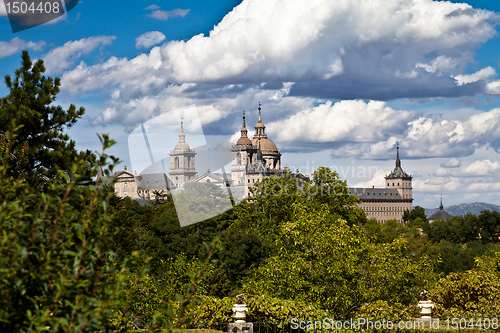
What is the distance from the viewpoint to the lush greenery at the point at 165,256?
495 centimetres

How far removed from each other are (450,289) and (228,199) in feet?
142

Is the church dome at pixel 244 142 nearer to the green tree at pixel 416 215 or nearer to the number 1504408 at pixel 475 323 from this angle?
the green tree at pixel 416 215

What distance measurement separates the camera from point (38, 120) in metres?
21.0

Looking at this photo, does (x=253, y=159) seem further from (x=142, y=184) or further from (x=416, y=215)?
(x=416, y=215)

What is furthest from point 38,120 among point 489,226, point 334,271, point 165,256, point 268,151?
point 268,151

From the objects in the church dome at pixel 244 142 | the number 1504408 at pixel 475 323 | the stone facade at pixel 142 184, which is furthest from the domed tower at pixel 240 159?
the number 1504408 at pixel 475 323

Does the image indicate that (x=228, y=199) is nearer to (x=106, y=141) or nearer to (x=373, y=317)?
(x=373, y=317)

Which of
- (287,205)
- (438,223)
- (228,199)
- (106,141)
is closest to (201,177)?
(438,223)

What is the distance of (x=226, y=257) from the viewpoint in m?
35.8

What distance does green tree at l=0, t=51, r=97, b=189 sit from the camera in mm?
20156

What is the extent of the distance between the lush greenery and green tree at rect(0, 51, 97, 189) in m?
0.06

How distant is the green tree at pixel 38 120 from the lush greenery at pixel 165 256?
6cm

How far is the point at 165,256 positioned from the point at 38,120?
21.9 meters

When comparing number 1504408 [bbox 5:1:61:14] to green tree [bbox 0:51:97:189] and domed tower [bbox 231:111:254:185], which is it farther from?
domed tower [bbox 231:111:254:185]
